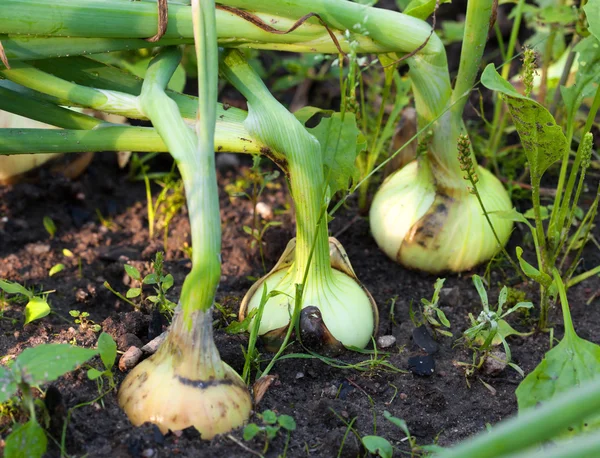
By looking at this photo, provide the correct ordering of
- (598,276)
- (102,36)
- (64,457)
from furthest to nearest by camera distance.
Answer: (598,276) < (102,36) < (64,457)

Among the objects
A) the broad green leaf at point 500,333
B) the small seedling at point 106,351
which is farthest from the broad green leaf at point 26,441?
the broad green leaf at point 500,333

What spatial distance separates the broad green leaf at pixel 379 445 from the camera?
1178mm

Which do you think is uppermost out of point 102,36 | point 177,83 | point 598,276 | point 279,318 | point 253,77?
point 102,36

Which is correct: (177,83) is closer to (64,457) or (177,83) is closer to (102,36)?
(102,36)

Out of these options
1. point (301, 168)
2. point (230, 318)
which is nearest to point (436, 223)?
point (301, 168)

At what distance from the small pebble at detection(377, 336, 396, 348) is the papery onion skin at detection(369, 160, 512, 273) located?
29 centimetres

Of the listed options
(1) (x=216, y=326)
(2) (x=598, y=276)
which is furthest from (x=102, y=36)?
(2) (x=598, y=276)

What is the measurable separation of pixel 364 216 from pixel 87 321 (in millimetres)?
852

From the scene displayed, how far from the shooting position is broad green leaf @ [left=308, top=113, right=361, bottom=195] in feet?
4.99

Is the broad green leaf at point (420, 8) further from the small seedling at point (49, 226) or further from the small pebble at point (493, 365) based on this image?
the small seedling at point (49, 226)

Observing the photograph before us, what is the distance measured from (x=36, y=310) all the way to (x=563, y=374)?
101 cm

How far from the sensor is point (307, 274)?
1.46 meters

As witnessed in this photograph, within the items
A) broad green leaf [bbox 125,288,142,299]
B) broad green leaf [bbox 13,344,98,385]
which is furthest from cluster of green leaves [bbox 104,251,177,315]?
broad green leaf [bbox 13,344,98,385]

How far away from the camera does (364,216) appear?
2055 millimetres
